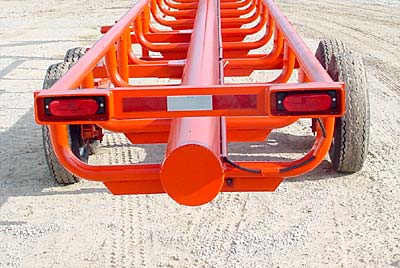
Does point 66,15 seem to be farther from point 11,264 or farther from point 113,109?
point 113,109

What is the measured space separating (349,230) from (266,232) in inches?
18.2

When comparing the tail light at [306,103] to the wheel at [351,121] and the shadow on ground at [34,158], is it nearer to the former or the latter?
the wheel at [351,121]

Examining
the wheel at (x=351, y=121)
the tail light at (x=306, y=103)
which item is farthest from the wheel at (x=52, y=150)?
the tail light at (x=306, y=103)

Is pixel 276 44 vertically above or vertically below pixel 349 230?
above

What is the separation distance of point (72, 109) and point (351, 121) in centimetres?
229

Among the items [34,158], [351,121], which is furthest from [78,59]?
[351,121]

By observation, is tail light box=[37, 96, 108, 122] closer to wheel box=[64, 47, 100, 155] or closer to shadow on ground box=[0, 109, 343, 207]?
shadow on ground box=[0, 109, 343, 207]

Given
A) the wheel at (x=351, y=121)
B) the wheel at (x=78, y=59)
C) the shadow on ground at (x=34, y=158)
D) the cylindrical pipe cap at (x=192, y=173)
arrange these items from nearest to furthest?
the cylindrical pipe cap at (x=192, y=173), the wheel at (x=351, y=121), the shadow on ground at (x=34, y=158), the wheel at (x=78, y=59)

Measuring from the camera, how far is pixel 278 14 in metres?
4.54

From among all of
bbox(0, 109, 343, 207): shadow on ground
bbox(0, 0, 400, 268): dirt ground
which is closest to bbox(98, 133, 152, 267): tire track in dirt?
bbox(0, 0, 400, 268): dirt ground

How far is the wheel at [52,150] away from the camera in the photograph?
423cm

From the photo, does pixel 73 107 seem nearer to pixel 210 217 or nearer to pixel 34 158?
pixel 210 217

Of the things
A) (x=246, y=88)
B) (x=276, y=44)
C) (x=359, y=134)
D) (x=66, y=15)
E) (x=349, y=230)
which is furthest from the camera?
(x=66, y=15)

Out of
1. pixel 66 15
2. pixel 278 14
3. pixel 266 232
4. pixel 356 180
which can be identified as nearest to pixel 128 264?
pixel 266 232
